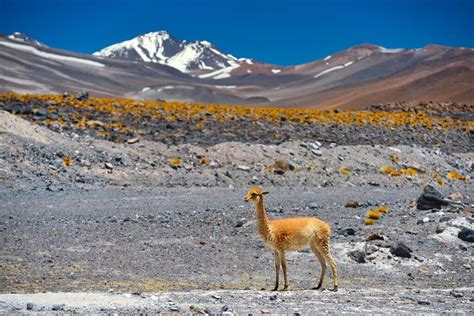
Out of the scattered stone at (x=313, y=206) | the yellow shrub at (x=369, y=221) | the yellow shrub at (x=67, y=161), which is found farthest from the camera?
the yellow shrub at (x=67, y=161)

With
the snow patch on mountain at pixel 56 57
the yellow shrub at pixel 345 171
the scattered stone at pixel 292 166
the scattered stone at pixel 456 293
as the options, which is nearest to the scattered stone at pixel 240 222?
the scattered stone at pixel 456 293

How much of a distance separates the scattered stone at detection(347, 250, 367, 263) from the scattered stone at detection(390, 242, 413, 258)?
1.58 ft

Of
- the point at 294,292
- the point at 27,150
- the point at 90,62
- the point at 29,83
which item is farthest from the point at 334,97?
the point at 294,292

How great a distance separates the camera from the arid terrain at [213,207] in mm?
8477

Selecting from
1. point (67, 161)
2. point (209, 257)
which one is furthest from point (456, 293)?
point (67, 161)

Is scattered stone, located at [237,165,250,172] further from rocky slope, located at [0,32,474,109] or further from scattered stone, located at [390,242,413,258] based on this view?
rocky slope, located at [0,32,474,109]

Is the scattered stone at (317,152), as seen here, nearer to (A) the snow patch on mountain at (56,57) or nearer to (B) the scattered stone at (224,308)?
(B) the scattered stone at (224,308)

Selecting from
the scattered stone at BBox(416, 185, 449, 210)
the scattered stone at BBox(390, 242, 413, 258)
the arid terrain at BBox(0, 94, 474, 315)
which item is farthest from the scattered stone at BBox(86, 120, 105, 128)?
the scattered stone at BBox(390, 242, 413, 258)

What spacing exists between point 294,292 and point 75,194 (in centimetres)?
1071

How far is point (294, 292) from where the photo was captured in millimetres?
8523

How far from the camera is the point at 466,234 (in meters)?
12.0

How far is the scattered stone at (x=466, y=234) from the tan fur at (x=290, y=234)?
13.3 ft

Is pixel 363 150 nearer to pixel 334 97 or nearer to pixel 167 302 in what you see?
pixel 167 302

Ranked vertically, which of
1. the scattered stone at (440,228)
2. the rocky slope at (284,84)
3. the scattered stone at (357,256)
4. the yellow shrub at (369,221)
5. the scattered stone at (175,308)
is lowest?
the scattered stone at (175,308)
